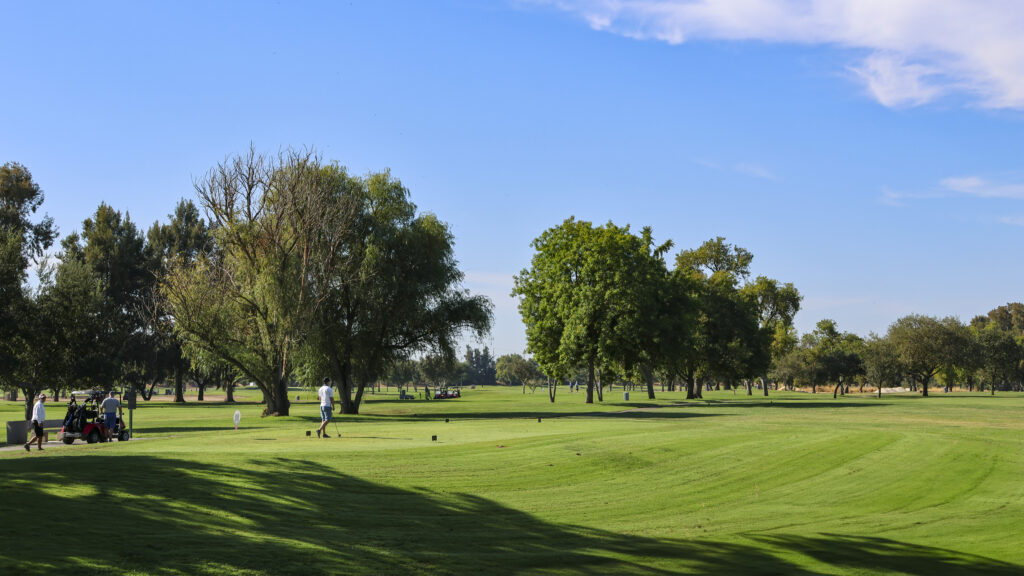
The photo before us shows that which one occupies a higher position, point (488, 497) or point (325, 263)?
point (325, 263)

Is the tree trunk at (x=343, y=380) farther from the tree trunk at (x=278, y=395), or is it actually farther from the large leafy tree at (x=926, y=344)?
the large leafy tree at (x=926, y=344)

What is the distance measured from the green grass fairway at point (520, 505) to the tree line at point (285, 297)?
2221cm

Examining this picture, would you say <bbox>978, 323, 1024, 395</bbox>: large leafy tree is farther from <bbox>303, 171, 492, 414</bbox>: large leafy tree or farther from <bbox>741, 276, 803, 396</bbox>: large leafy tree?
<bbox>303, 171, 492, 414</bbox>: large leafy tree

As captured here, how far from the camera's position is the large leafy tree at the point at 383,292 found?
56.7 metres

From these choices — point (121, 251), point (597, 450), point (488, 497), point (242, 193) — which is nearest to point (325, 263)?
point (242, 193)

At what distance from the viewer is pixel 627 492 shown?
76.7 ft

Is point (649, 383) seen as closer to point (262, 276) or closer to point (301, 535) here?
point (262, 276)

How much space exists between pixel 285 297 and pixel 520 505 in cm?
3357

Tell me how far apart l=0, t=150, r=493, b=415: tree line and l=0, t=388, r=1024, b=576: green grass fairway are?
2221 centimetres

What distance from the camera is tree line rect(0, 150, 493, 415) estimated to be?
52.2m

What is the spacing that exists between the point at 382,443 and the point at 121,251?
8350 centimetres

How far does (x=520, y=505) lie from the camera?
2136 centimetres

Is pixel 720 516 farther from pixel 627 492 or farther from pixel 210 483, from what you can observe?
pixel 210 483

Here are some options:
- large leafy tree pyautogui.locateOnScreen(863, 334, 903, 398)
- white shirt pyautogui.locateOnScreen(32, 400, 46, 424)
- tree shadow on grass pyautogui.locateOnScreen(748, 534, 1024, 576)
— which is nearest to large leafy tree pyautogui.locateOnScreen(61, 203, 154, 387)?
white shirt pyautogui.locateOnScreen(32, 400, 46, 424)
